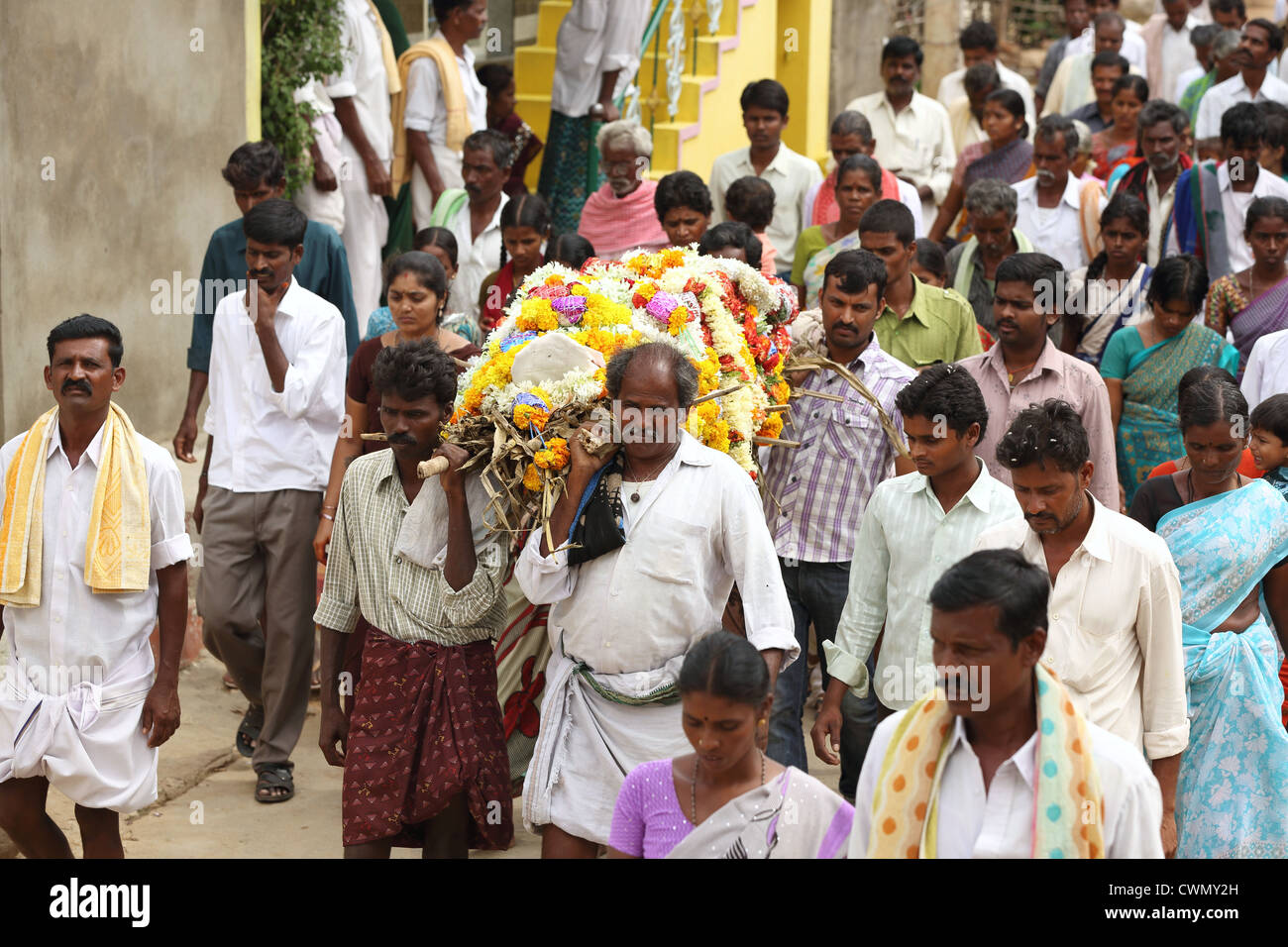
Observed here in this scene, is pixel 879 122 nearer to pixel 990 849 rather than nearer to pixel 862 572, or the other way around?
pixel 862 572

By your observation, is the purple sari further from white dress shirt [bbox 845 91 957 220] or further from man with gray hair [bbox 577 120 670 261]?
white dress shirt [bbox 845 91 957 220]

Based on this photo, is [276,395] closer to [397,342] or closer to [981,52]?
[397,342]

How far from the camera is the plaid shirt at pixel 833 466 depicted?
650 cm

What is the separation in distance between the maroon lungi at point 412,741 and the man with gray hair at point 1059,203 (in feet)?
18.1

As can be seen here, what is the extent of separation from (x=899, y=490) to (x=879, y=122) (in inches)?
292

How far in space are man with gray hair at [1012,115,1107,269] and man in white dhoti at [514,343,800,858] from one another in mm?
5297

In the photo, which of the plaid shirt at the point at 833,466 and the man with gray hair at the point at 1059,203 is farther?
the man with gray hair at the point at 1059,203

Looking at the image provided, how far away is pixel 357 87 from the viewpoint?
1052 cm

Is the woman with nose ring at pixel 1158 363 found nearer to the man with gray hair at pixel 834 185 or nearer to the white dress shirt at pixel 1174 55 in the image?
the man with gray hair at pixel 834 185

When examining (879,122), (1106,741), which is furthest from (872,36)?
(1106,741)

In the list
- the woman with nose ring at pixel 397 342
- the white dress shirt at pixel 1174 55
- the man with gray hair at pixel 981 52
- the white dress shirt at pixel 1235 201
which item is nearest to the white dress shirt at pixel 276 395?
the woman with nose ring at pixel 397 342

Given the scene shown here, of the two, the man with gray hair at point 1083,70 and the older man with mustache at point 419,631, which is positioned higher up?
the man with gray hair at point 1083,70

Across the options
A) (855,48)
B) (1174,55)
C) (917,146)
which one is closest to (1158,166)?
(917,146)

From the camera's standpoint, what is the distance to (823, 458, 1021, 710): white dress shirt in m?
5.44
